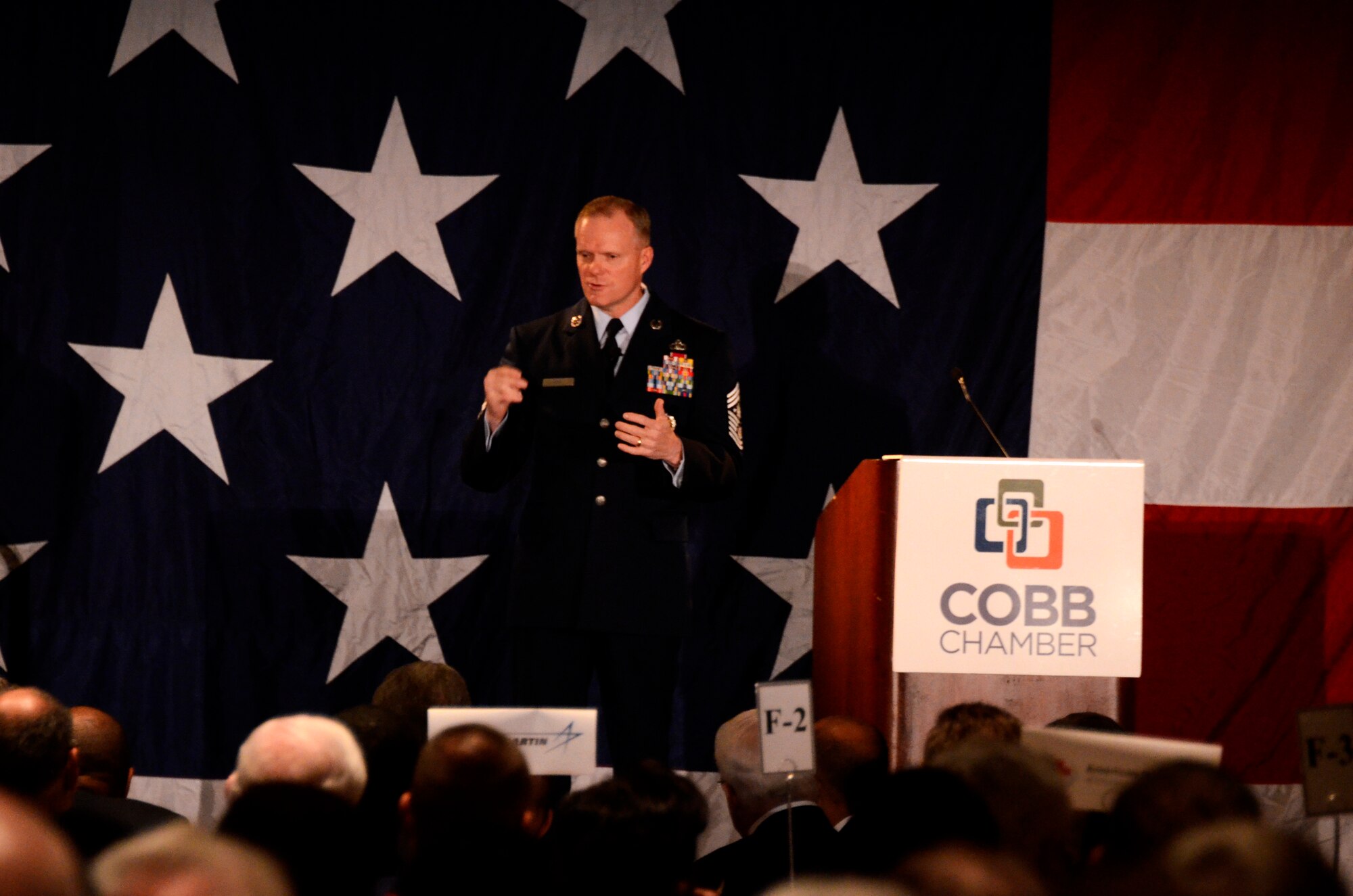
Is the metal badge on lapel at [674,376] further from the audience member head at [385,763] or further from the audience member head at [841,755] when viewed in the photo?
the audience member head at [385,763]

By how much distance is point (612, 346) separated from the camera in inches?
141

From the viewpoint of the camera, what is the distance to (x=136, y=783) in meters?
4.62

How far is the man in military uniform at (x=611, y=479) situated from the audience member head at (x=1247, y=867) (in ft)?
6.74

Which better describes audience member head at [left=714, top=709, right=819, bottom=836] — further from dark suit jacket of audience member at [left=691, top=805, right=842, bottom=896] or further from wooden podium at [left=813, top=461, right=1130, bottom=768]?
wooden podium at [left=813, top=461, right=1130, bottom=768]

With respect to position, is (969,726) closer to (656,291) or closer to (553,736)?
(553,736)

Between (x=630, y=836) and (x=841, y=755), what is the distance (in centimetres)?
107

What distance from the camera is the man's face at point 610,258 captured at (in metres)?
3.54

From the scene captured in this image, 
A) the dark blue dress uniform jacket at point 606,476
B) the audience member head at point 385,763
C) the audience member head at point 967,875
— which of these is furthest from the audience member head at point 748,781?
the audience member head at point 967,875

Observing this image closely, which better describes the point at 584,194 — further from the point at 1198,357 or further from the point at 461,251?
the point at 1198,357

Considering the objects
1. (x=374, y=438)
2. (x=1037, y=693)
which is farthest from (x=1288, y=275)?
(x=374, y=438)

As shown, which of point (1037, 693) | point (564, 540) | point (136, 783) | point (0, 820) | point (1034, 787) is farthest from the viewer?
point (136, 783)

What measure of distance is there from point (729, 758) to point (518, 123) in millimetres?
2358

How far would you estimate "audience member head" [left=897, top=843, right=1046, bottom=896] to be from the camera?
1350 millimetres

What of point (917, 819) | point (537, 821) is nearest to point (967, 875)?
point (917, 819)
